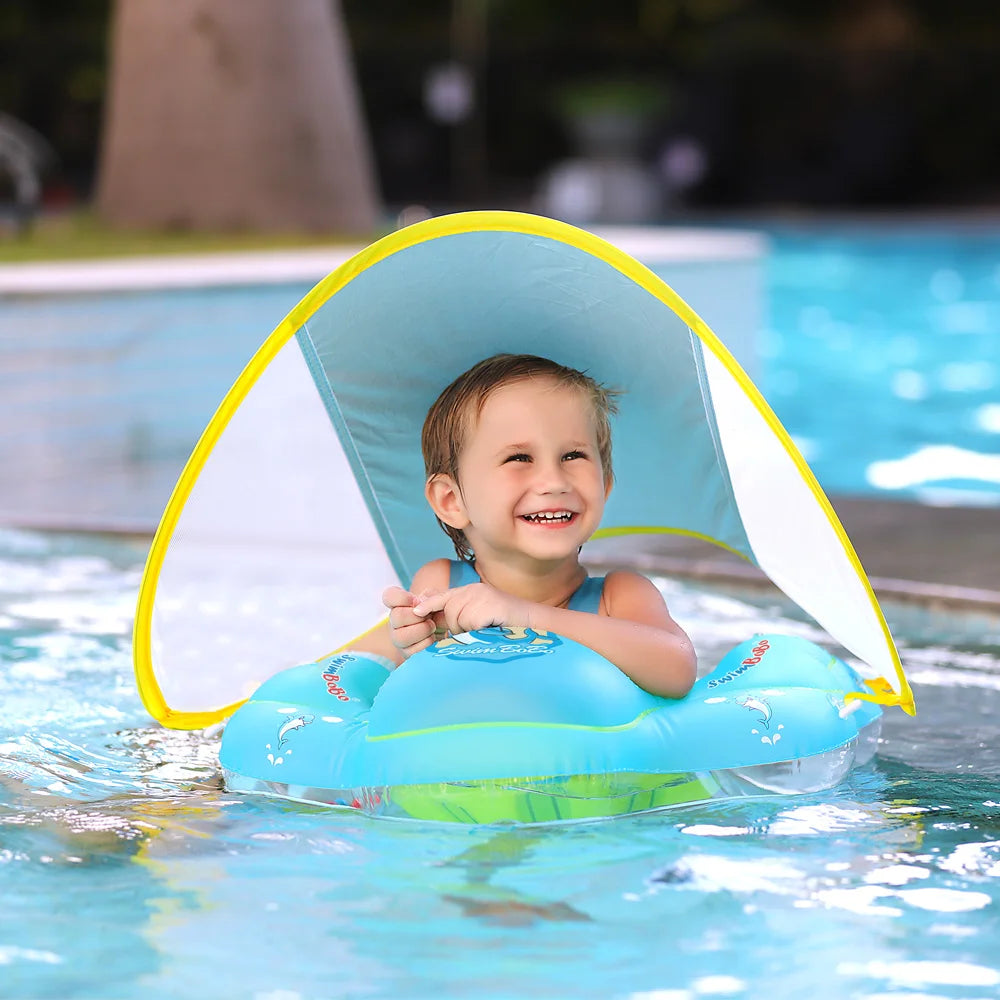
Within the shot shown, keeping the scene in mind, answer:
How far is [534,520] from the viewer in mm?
2943

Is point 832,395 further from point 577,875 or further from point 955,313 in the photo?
point 577,875

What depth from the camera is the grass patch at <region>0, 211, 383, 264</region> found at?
864 cm

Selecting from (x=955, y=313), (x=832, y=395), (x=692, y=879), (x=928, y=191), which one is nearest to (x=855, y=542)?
(x=692, y=879)

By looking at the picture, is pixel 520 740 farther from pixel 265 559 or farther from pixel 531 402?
pixel 265 559

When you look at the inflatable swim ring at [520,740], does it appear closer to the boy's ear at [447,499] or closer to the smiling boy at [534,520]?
the smiling boy at [534,520]

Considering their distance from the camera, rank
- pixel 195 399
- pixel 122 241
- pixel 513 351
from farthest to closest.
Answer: pixel 122 241 < pixel 195 399 < pixel 513 351

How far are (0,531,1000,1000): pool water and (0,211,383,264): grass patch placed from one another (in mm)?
5634

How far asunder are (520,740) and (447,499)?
537mm

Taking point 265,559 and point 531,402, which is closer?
point 531,402

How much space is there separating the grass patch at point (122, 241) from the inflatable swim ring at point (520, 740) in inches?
229

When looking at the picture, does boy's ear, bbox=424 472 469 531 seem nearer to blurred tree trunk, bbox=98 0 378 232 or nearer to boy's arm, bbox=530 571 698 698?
boy's arm, bbox=530 571 698 698

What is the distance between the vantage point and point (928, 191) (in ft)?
65.6

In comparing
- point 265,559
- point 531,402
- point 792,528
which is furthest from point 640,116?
point 531,402

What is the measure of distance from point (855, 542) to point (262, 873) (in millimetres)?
3095
